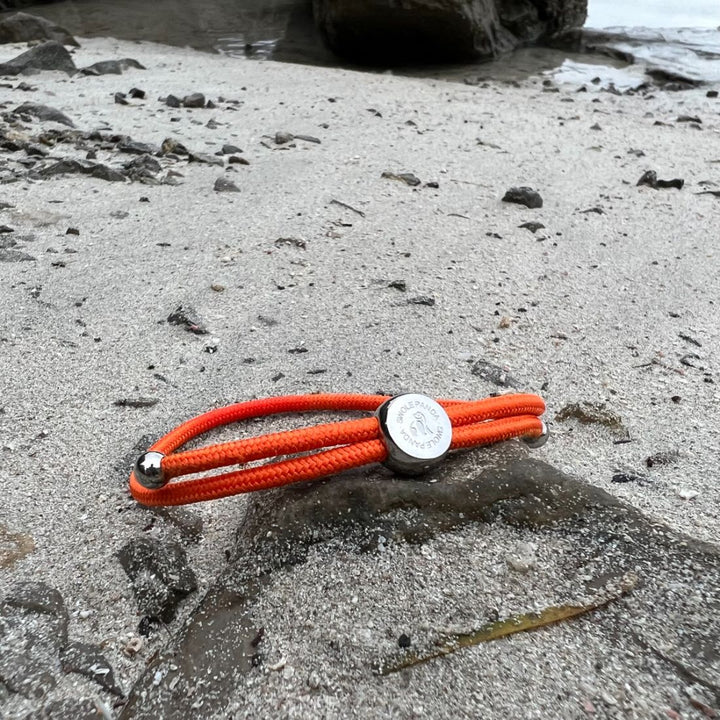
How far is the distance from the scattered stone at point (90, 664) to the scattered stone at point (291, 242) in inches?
73.1

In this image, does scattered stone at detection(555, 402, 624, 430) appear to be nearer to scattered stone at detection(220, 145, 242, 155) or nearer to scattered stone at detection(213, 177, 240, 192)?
scattered stone at detection(213, 177, 240, 192)

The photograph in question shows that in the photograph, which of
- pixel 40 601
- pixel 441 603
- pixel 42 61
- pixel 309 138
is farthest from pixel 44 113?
pixel 441 603

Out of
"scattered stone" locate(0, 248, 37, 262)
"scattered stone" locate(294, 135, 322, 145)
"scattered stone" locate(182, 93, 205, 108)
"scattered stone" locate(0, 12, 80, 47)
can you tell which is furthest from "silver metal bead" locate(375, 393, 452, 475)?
"scattered stone" locate(0, 12, 80, 47)

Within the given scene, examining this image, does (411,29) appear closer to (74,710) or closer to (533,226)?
(533,226)

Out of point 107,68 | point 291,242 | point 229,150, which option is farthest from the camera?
point 107,68

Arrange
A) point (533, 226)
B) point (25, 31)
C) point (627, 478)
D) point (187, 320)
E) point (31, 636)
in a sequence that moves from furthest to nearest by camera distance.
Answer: point (25, 31) < point (533, 226) < point (187, 320) < point (627, 478) < point (31, 636)

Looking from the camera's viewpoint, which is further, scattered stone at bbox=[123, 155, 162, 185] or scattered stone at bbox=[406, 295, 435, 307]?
scattered stone at bbox=[123, 155, 162, 185]

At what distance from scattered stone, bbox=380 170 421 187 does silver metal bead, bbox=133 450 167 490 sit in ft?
8.43

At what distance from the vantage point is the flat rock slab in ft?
3.23

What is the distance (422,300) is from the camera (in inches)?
91.8

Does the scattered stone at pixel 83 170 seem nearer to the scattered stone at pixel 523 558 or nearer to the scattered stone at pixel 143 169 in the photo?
the scattered stone at pixel 143 169

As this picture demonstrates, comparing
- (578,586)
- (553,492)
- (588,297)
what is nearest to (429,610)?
(578,586)

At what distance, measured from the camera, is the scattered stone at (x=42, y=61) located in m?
5.50

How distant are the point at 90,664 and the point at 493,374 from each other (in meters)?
1.31
